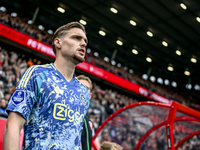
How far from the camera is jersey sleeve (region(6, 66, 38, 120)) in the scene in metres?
1.19

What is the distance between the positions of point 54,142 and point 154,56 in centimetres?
1545

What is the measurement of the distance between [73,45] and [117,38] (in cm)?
1332

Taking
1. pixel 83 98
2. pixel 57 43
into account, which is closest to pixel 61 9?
pixel 57 43

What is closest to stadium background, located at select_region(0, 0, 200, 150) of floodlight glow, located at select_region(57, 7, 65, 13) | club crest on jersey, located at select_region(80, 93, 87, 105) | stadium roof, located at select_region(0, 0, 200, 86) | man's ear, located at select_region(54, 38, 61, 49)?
stadium roof, located at select_region(0, 0, 200, 86)

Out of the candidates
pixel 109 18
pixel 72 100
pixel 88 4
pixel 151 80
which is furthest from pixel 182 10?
pixel 72 100

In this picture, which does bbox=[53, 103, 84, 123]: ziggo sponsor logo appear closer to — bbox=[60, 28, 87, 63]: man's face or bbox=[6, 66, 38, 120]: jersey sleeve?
bbox=[6, 66, 38, 120]: jersey sleeve

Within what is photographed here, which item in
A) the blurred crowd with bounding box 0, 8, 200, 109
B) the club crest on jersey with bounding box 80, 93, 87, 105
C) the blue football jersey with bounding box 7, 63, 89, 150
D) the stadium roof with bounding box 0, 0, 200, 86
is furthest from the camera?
the stadium roof with bounding box 0, 0, 200, 86

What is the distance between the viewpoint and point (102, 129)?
5.32 meters

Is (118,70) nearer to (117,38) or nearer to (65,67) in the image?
(117,38)

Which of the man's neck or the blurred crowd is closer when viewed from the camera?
the man's neck

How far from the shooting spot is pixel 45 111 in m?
1.28

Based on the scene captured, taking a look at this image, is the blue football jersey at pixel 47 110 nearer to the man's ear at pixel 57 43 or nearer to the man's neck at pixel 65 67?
the man's neck at pixel 65 67

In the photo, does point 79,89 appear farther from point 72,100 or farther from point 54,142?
point 54,142

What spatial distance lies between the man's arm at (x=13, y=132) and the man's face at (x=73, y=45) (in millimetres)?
557
